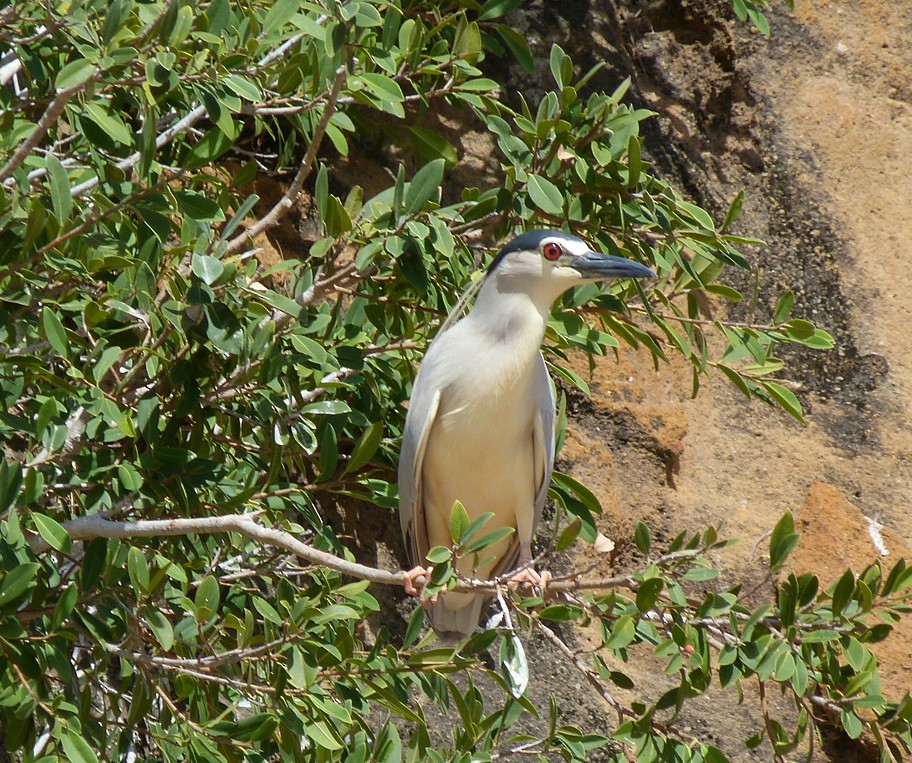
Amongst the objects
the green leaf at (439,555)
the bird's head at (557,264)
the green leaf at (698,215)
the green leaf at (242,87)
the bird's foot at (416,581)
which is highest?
the green leaf at (242,87)

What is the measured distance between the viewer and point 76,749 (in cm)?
218

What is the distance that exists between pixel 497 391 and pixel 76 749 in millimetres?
1500

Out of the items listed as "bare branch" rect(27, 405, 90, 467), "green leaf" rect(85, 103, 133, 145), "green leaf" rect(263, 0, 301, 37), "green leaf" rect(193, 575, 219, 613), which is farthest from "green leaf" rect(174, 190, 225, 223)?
"green leaf" rect(193, 575, 219, 613)

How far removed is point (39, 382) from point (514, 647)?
127 centimetres

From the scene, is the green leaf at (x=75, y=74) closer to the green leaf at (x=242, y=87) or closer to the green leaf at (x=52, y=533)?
the green leaf at (x=242, y=87)

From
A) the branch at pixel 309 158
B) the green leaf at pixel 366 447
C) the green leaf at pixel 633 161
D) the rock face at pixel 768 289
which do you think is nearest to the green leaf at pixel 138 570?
the green leaf at pixel 366 447

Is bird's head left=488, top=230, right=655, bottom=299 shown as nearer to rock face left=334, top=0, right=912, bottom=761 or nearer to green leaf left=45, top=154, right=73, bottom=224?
green leaf left=45, top=154, right=73, bottom=224

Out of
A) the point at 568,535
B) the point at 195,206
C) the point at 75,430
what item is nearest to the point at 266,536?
the point at 568,535

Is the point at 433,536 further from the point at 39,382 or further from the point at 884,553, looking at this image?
the point at 884,553

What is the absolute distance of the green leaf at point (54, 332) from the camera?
2.27 m

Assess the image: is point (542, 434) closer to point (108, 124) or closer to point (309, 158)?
point (309, 158)

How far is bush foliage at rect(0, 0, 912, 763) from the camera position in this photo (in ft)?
7.51

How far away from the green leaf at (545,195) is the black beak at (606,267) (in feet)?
0.90

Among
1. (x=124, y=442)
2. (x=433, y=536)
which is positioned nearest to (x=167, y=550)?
(x=124, y=442)
